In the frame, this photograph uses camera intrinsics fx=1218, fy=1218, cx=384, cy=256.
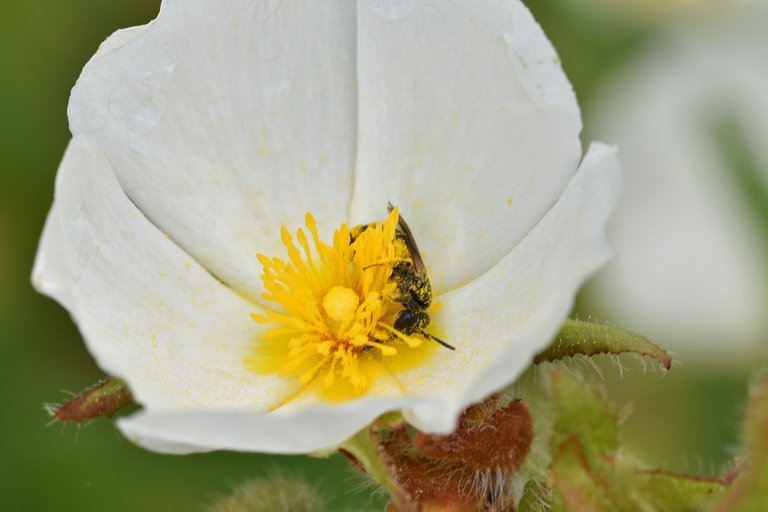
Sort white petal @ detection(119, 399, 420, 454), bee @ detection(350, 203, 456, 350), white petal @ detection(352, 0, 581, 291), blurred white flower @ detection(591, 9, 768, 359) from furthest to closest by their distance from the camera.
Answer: blurred white flower @ detection(591, 9, 768, 359) → bee @ detection(350, 203, 456, 350) → white petal @ detection(352, 0, 581, 291) → white petal @ detection(119, 399, 420, 454)

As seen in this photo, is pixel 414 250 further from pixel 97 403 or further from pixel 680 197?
pixel 680 197

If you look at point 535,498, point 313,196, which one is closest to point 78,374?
point 313,196

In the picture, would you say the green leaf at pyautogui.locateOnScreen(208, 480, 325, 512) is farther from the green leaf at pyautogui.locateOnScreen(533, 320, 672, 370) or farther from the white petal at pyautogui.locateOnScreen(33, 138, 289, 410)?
the green leaf at pyautogui.locateOnScreen(533, 320, 672, 370)

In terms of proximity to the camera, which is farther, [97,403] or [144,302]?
[144,302]

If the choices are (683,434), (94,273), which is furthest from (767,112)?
(94,273)

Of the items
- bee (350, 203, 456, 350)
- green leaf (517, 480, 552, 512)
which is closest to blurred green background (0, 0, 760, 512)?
bee (350, 203, 456, 350)

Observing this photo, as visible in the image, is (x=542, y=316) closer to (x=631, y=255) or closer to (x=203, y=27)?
(x=203, y=27)
